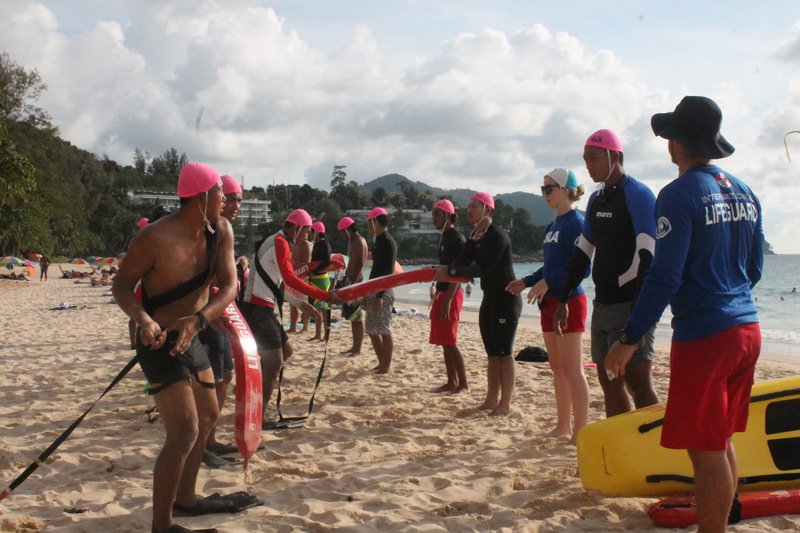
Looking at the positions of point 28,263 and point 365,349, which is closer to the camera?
point 365,349

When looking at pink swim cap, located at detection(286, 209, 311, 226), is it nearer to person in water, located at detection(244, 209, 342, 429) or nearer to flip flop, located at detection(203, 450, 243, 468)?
person in water, located at detection(244, 209, 342, 429)

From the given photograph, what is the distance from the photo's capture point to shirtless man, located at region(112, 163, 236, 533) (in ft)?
10.7

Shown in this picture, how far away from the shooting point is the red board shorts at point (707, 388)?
273cm

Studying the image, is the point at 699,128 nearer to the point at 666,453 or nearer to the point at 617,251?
the point at 617,251

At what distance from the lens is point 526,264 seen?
117312 millimetres

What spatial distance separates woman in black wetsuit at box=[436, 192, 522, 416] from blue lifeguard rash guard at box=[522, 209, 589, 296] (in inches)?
34.3

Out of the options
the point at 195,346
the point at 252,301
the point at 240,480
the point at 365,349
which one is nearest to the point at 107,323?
the point at 365,349

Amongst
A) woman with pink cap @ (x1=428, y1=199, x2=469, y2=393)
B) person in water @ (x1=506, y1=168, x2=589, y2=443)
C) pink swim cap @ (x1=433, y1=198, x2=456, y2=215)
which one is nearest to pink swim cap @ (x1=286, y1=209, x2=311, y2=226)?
woman with pink cap @ (x1=428, y1=199, x2=469, y2=393)

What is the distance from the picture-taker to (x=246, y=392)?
403cm

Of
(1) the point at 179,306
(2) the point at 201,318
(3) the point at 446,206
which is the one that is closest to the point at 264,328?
(1) the point at 179,306

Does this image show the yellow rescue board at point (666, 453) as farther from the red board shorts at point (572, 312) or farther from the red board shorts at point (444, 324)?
the red board shorts at point (444, 324)

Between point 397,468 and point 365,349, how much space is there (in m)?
6.24

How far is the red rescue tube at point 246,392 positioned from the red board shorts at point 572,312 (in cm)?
229

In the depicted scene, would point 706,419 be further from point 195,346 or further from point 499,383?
point 499,383
